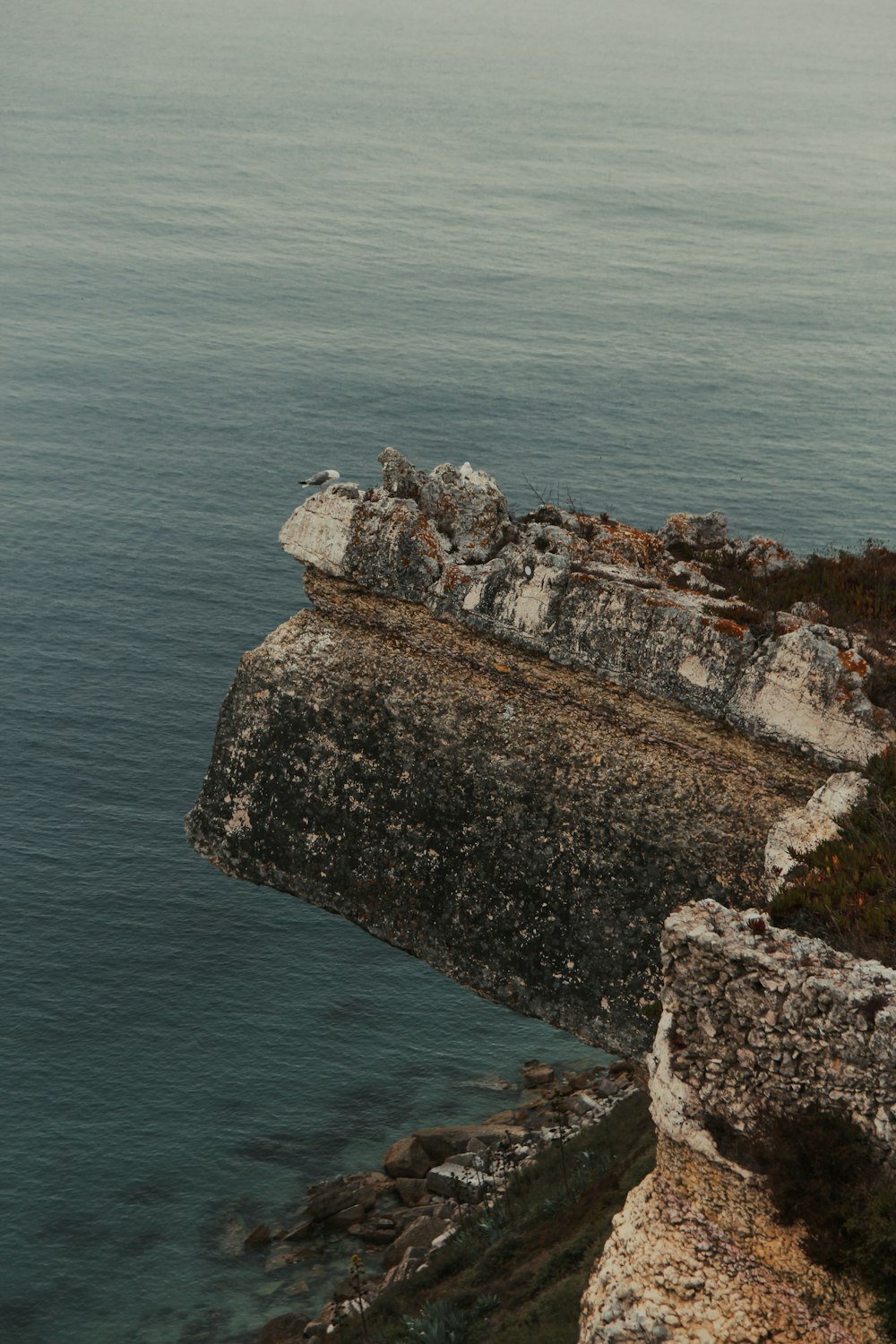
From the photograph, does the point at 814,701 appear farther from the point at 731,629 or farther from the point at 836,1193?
the point at 836,1193

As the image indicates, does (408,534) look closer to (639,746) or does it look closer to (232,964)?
(639,746)

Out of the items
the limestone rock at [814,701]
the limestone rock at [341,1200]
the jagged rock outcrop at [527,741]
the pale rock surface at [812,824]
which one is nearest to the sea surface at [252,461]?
the limestone rock at [341,1200]

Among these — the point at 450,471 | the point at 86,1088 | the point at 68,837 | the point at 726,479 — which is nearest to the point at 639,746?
the point at 450,471

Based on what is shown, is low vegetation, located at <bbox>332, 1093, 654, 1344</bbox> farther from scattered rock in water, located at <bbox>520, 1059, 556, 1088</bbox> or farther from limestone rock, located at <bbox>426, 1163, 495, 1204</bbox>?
scattered rock in water, located at <bbox>520, 1059, 556, 1088</bbox>

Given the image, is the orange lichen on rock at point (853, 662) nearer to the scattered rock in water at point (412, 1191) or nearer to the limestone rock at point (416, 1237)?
the limestone rock at point (416, 1237)

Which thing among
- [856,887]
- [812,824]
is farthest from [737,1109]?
[812,824]
